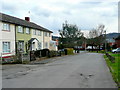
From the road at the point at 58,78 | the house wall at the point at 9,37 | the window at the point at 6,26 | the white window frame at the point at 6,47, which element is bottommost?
the road at the point at 58,78

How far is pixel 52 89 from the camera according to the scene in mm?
7531

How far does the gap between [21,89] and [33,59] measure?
1570 cm

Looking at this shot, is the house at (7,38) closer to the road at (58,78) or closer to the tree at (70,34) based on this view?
the road at (58,78)

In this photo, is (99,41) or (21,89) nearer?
(21,89)

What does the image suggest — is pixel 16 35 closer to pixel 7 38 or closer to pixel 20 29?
pixel 20 29

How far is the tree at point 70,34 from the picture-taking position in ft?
259

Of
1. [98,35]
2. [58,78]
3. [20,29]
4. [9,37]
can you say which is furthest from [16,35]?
[98,35]

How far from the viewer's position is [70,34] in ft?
263

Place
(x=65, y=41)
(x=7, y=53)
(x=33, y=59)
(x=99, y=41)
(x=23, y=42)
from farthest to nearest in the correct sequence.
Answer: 1. (x=65, y=41)
2. (x=99, y=41)
3. (x=23, y=42)
4. (x=7, y=53)
5. (x=33, y=59)

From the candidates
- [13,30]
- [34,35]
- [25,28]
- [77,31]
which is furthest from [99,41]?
[13,30]

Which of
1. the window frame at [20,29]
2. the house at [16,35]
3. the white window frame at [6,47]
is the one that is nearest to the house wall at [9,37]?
the house at [16,35]

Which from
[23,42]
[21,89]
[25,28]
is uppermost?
[25,28]

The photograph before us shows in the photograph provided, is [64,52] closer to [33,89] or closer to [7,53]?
[7,53]

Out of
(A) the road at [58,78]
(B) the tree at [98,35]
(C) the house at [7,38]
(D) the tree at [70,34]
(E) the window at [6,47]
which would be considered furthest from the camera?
(D) the tree at [70,34]
